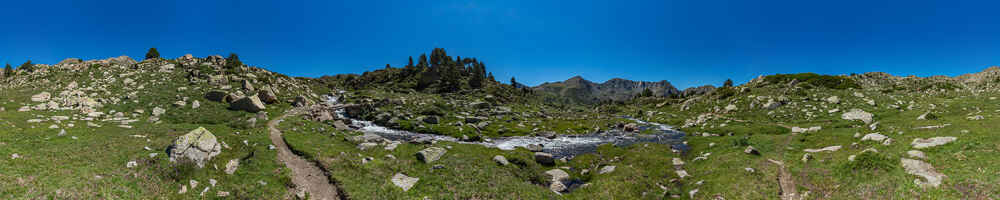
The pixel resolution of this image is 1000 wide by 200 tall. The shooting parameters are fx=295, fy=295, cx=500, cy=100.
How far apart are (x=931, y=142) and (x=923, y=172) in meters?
6.16

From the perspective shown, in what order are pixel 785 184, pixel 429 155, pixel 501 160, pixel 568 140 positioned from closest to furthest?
1. pixel 785 184
2. pixel 429 155
3. pixel 501 160
4. pixel 568 140

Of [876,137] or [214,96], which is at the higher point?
[214,96]

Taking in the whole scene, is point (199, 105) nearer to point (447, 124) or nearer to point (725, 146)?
point (447, 124)

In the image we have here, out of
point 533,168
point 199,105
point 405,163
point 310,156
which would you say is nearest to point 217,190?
point 310,156

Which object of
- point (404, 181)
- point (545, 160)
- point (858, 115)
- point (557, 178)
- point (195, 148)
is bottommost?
point (557, 178)

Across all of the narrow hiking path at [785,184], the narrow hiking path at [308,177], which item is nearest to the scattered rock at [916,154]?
the narrow hiking path at [785,184]

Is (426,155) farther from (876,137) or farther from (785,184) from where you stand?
(876,137)

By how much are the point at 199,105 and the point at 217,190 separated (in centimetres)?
3808

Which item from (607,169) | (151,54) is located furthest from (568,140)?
(151,54)

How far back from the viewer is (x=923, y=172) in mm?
13406

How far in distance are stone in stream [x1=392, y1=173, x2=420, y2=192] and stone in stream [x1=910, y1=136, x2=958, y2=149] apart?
29.3 meters

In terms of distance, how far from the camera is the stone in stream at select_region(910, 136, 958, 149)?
53.2 ft

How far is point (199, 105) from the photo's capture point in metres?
42.9

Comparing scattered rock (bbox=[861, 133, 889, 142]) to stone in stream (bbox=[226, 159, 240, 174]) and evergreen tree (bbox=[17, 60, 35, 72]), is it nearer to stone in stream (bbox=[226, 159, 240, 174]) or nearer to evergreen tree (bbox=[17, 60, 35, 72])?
stone in stream (bbox=[226, 159, 240, 174])
